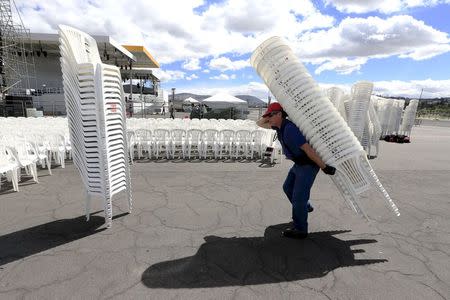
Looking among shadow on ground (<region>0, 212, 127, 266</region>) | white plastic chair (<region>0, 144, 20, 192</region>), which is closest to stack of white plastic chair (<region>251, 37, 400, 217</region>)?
shadow on ground (<region>0, 212, 127, 266</region>)

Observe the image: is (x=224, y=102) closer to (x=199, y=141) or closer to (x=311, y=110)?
(x=199, y=141)

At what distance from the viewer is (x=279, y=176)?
7.66 meters

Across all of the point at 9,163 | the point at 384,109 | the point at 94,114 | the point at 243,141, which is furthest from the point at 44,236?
the point at 384,109

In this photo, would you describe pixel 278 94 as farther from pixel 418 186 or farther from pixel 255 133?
pixel 255 133

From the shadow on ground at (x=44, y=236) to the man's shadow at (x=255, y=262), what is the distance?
59.0 inches

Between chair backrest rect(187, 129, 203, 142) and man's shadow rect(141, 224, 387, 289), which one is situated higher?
chair backrest rect(187, 129, 203, 142)

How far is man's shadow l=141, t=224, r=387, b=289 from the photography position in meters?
3.27

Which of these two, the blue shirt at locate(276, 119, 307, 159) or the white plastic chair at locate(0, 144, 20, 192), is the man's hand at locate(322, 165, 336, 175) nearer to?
the blue shirt at locate(276, 119, 307, 159)

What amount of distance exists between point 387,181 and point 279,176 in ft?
8.71

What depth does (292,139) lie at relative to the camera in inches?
151

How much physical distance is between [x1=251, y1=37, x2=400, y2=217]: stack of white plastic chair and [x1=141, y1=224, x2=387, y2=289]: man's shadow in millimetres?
1033

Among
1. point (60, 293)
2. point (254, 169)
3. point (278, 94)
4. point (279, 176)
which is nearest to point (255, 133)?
point (254, 169)

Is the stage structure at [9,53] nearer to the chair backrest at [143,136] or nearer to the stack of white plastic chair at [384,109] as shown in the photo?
the chair backrest at [143,136]

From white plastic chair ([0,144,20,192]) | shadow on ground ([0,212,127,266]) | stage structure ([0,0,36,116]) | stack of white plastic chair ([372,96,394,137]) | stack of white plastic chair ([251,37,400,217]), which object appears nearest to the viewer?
shadow on ground ([0,212,127,266])
